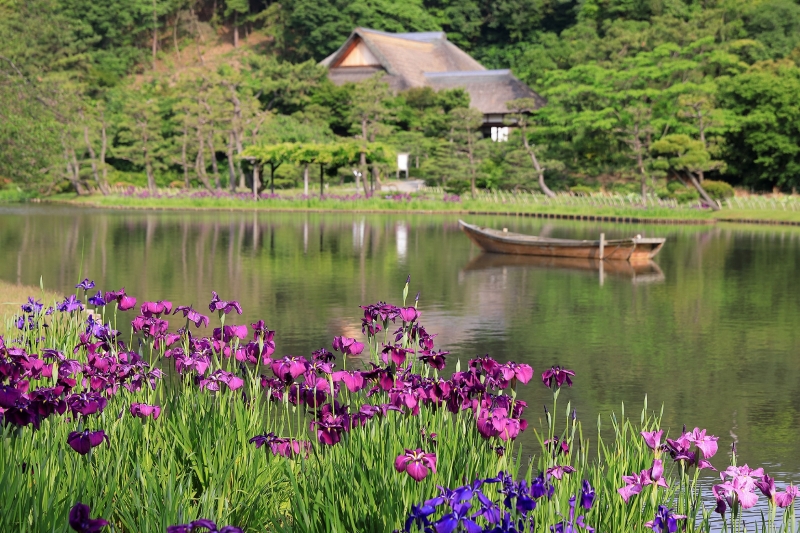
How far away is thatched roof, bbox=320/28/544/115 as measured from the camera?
5534 cm

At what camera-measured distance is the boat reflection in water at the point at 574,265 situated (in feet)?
65.3

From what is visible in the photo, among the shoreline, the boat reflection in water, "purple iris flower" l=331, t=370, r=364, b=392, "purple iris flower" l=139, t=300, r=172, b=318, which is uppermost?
"purple iris flower" l=139, t=300, r=172, b=318

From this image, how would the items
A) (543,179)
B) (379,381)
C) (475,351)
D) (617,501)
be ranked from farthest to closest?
(543,179)
(475,351)
(379,381)
(617,501)

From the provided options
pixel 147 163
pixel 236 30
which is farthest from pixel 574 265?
pixel 236 30

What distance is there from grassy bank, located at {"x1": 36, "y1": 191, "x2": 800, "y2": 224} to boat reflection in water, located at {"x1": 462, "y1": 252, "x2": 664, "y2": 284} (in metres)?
14.5

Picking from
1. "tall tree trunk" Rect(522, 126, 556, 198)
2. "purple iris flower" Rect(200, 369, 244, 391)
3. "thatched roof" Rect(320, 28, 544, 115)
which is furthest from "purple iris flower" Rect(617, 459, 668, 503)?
"thatched roof" Rect(320, 28, 544, 115)

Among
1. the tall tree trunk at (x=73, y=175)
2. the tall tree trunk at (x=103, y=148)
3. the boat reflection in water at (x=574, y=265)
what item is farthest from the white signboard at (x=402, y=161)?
the boat reflection in water at (x=574, y=265)

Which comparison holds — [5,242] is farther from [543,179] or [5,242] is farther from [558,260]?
[543,179]

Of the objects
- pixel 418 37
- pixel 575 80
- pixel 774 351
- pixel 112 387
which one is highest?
pixel 418 37

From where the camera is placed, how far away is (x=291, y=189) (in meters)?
50.4

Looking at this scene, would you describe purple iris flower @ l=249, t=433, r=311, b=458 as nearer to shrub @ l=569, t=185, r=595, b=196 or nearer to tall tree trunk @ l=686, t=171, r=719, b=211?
tall tree trunk @ l=686, t=171, r=719, b=211

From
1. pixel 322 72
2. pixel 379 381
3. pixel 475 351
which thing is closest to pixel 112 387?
pixel 379 381

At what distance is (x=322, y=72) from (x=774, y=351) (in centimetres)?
4388

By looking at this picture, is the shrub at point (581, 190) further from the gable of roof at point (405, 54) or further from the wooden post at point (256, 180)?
the gable of roof at point (405, 54)
